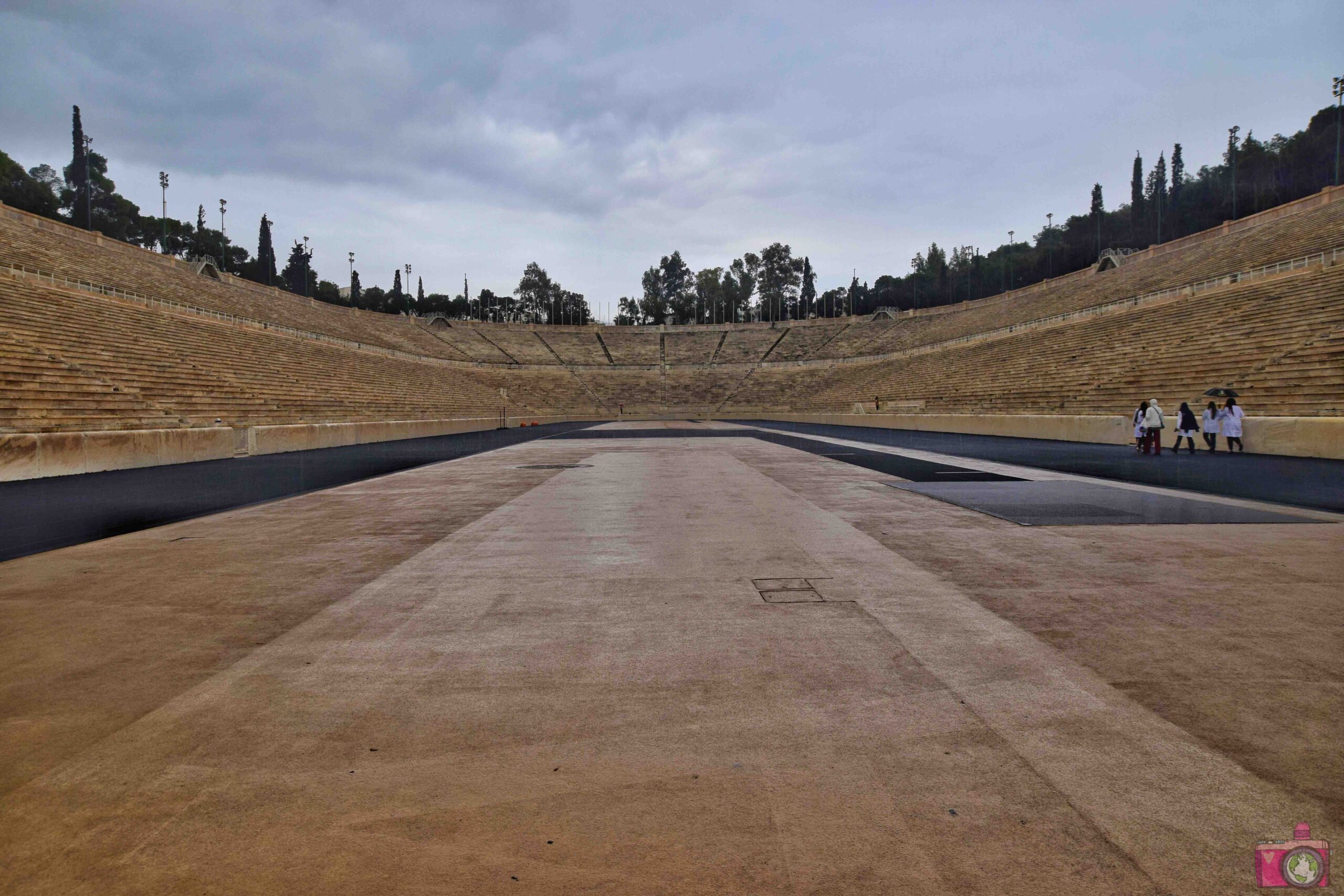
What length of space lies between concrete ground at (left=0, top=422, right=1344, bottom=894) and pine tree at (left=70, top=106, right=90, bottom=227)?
104176mm

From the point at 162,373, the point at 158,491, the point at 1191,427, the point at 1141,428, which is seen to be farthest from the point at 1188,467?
the point at 162,373

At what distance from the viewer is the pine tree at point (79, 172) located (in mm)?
80938

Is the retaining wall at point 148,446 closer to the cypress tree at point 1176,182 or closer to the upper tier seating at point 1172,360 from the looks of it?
the upper tier seating at point 1172,360

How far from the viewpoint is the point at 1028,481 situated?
12.7m

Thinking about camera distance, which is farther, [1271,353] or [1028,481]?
[1271,353]

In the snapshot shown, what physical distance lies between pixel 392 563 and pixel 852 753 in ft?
16.7

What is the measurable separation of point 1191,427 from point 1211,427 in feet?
2.90

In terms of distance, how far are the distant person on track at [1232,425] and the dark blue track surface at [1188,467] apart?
0.41m

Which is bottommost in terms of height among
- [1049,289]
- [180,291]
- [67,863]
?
[67,863]

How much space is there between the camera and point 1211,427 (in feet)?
62.9

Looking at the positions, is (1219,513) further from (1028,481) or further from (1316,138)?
(1316,138)

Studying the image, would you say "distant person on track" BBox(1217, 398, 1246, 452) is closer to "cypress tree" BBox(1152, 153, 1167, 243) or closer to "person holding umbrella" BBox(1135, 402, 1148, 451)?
"person holding umbrella" BBox(1135, 402, 1148, 451)

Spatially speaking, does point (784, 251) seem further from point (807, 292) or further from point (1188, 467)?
point (1188, 467)

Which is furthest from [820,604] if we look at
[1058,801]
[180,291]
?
[180,291]
